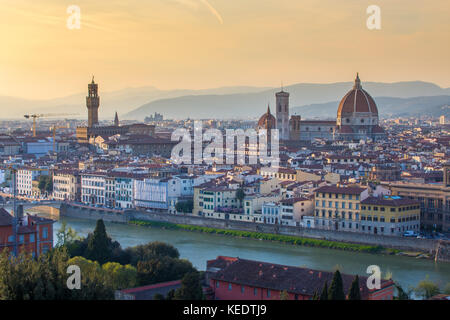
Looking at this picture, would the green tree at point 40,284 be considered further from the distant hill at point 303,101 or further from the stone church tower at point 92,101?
the distant hill at point 303,101

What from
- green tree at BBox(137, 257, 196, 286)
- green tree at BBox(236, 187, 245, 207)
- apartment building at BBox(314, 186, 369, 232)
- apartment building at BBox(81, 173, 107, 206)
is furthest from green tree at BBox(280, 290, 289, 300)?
apartment building at BBox(81, 173, 107, 206)

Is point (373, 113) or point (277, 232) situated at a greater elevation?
point (373, 113)

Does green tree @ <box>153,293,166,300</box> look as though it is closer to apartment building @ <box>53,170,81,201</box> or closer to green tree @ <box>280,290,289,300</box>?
green tree @ <box>280,290,289,300</box>

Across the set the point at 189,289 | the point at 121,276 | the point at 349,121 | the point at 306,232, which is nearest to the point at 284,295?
the point at 189,289

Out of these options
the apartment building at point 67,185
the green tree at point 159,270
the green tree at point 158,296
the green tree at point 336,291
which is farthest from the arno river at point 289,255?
the apartment building at point 67,185
